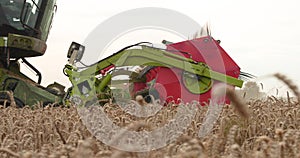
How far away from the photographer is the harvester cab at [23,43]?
8680 millimetres

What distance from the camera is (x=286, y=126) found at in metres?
2.70

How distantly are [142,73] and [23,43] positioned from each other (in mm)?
2866

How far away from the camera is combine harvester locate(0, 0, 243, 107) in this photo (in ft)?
24.1

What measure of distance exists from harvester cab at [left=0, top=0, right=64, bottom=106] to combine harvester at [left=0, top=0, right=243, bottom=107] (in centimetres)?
2

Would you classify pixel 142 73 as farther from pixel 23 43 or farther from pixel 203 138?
pixel 203 138

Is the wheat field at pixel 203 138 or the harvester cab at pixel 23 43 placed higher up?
the harvester cab at pixel 23 43

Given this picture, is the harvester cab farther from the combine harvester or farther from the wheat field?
the wheat field

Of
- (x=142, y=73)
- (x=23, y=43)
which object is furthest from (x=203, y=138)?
(x=23, y=43)

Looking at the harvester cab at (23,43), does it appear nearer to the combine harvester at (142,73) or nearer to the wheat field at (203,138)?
the combine harvester at (142,73)

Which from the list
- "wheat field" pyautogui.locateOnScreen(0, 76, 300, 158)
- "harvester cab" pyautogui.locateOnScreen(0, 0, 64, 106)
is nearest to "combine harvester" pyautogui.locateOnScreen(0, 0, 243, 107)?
"harvester cab" pyautogui.locateOnScreen(0, 0, 64, 106)

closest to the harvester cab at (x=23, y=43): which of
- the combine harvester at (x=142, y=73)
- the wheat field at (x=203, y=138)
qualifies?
the combine harvester at (x=142, y=73)

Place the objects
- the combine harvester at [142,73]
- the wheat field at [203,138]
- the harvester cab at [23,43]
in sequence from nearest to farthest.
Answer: the wheat field at [203,138], the combine harvester at [142,73], the harvester cab at [23,43]

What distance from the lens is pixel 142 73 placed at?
305 inches

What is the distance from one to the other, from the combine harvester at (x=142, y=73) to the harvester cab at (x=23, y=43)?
2 cm
